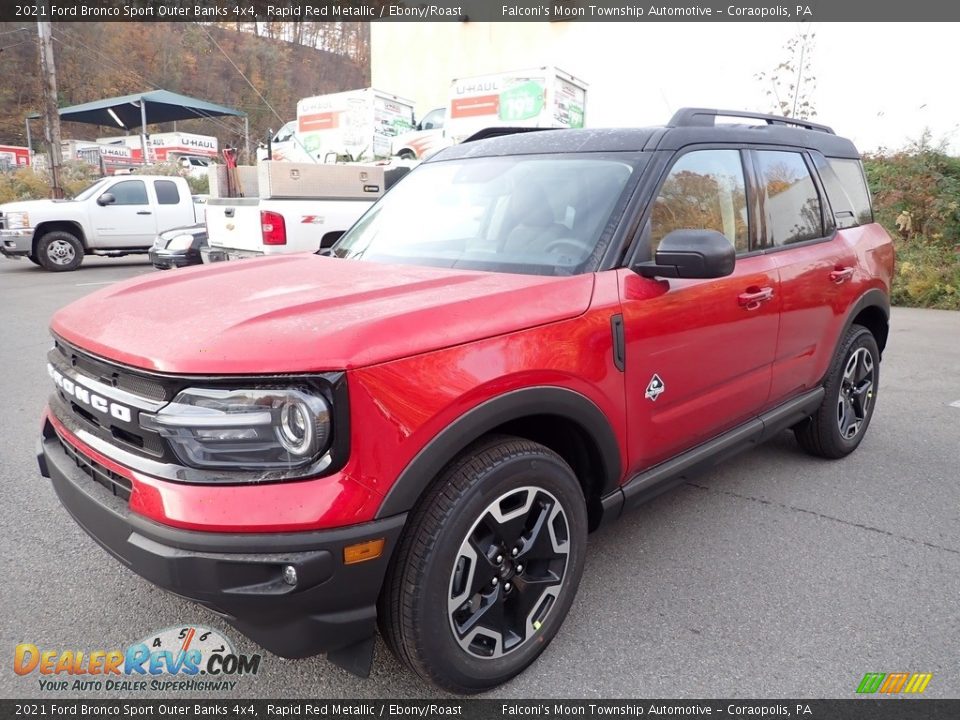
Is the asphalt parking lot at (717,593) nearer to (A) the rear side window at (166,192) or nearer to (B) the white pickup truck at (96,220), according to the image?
(B) the white pickup truck at (96,220)

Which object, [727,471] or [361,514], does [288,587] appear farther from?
[727,471]

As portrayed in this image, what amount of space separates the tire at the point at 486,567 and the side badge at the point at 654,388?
1.58 ft

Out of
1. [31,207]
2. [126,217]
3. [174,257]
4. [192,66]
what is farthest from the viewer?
[192,66]

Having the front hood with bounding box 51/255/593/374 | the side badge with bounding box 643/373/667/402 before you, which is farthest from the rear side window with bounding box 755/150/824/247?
the front hood with bounding box 51/255/593/374

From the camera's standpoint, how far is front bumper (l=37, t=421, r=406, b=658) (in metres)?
1.72

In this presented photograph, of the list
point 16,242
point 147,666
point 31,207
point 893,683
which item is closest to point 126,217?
point 31,207

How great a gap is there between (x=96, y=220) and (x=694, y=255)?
14542mm

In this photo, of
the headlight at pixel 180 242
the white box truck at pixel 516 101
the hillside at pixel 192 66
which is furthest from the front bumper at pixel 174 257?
the hillside at pixel 192 66

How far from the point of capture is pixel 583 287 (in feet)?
7.88

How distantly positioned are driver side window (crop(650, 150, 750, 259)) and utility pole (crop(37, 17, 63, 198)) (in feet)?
67.9

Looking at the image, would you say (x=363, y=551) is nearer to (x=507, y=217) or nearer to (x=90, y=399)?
(x=90, y=399)

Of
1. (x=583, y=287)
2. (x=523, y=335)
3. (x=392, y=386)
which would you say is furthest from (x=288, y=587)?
(x=583, y=287)

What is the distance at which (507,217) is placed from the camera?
2.91 meters

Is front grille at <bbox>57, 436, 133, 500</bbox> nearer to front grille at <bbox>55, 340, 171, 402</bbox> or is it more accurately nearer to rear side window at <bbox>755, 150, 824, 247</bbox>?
front grille at <bbox>55, 340, 171, 402</bbox>
